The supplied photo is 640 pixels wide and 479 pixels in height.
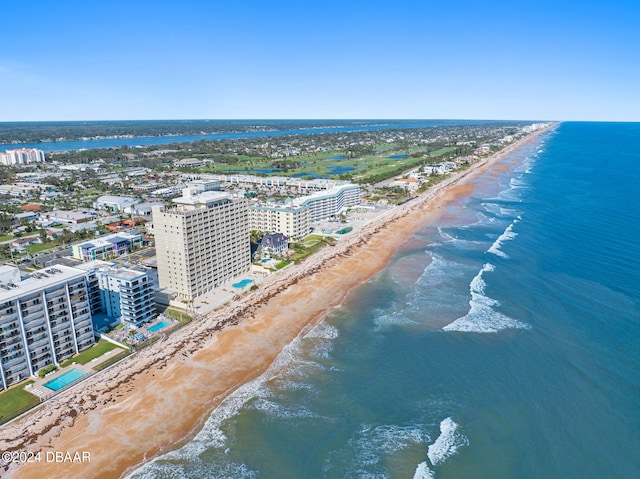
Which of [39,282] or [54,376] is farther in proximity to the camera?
[39,282]

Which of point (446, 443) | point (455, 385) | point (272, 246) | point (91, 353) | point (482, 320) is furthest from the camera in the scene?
point (272, 246)

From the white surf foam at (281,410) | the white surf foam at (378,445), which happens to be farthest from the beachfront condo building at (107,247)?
the white surf foam at (378,445)

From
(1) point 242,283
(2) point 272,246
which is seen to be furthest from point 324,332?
(2) point 272,246

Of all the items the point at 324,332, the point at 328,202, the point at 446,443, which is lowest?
the point at 446,443

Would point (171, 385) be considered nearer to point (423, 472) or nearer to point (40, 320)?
point (40, 320)

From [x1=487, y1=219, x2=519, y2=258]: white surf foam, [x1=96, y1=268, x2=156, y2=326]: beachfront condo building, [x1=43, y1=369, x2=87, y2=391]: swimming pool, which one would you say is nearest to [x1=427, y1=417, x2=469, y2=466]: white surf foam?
[x1=43, y1=369, x2=87, y2=391]: swimming pool

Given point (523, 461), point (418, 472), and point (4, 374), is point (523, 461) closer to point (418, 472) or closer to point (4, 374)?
point (418, 472)

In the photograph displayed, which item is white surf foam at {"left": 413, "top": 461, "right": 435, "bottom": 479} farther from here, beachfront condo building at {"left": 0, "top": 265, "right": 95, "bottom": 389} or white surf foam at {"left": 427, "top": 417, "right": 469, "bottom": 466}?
beachfront condo building at {"left": 0, "top": 265, "right": 95, "bottom": 389}
